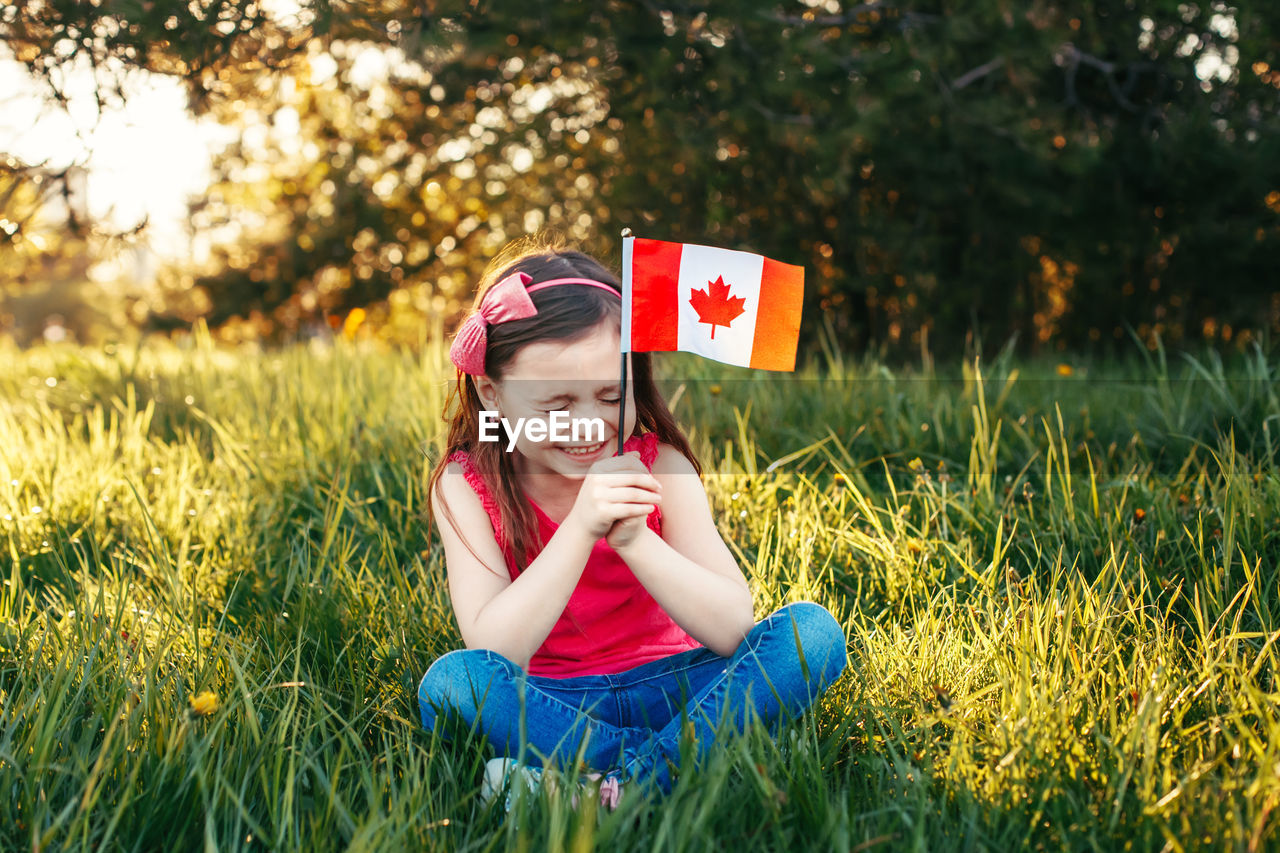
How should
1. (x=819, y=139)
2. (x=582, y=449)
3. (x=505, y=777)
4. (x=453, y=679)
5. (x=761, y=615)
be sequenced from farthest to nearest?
(x=819, y=139) < (x=761, y=615) < (x=582, y=449) < (x=453, y=679) < (x=505, y=777)

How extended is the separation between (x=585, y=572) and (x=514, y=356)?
0.44 m

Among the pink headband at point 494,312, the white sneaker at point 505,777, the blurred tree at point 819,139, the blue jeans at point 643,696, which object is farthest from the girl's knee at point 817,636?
the blurred tree at point 819,139

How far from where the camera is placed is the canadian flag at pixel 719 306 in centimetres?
158

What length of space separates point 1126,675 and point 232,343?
9.85m

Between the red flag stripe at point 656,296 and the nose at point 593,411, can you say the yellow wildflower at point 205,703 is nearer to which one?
the nose at point 593,411

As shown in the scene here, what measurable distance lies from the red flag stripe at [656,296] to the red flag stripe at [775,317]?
0.46 ft

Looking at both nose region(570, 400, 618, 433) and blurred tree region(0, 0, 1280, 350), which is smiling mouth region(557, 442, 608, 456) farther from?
blurred tree region(0, 0, 1280, 350)

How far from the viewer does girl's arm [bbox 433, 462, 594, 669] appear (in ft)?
5.06

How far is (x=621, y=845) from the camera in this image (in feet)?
3.99

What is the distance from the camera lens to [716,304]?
159 cm

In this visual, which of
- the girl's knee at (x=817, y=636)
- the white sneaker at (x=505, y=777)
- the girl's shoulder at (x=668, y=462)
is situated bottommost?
the white sneaker at (x=505, y=777)

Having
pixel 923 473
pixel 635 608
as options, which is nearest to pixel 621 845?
pixel 635 608

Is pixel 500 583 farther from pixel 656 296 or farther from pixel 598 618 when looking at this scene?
pixel 656 296

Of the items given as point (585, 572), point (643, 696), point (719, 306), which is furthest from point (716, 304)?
point (643, 696)
